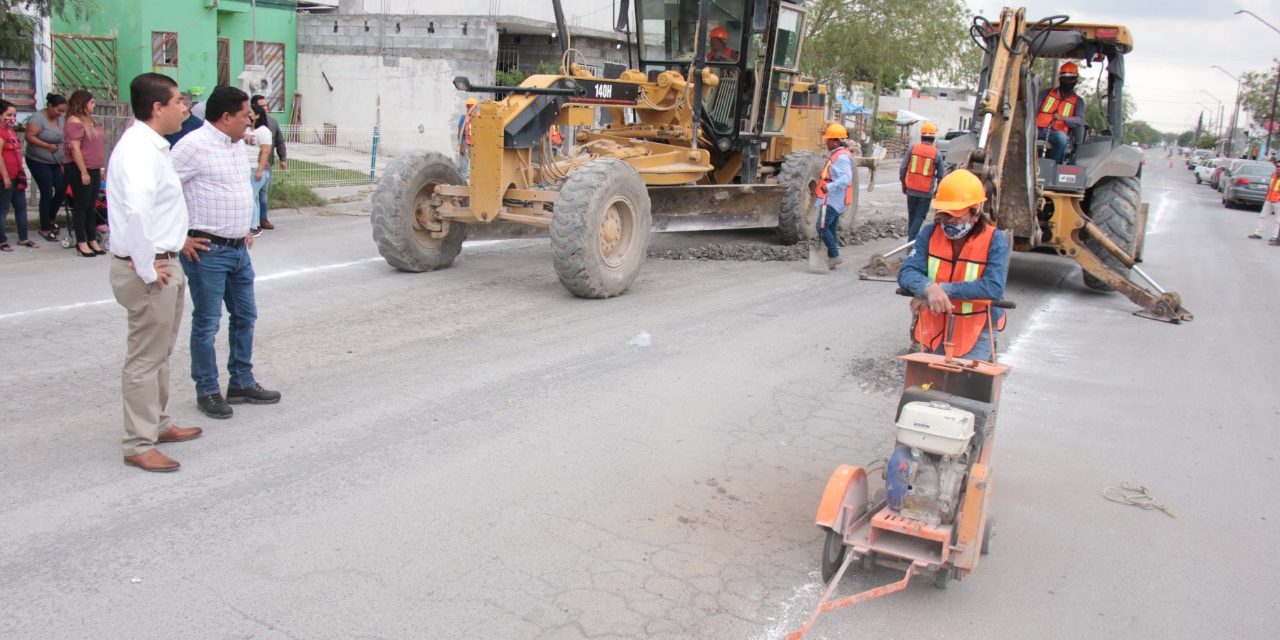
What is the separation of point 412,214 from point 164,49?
50.1 feet

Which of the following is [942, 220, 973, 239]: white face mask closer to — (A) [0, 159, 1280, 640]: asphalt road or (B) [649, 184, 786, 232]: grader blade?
(A) [0, 159, 1280, 640]: asphalt road

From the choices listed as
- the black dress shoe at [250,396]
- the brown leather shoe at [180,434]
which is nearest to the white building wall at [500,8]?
the black dress shoe at [250,396]

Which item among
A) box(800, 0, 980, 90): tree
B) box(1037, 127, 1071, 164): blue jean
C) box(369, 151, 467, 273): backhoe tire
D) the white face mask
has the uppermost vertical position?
box(800, 0, 980, 90): tree

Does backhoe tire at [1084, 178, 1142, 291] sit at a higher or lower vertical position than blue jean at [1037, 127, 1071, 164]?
lower

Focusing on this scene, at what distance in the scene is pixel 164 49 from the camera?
71.9 feet

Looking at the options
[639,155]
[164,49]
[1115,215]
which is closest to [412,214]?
[639,155]

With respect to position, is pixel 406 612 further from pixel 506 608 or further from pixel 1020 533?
pixel 1020 533

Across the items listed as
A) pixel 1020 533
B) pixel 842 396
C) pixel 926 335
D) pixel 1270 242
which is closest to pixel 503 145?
pixel 842 396

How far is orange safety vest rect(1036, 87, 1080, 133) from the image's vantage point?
1151 centimetres

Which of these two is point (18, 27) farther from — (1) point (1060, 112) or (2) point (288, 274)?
(1) point (1060, 112)

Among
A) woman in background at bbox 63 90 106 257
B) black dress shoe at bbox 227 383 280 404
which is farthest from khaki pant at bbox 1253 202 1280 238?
woman in background at bbox 63 90 106 257

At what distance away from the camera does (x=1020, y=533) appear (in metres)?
4.81

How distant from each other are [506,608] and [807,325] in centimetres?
545

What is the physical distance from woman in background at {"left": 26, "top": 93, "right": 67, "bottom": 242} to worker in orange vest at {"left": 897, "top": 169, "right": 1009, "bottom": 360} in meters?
9.69
